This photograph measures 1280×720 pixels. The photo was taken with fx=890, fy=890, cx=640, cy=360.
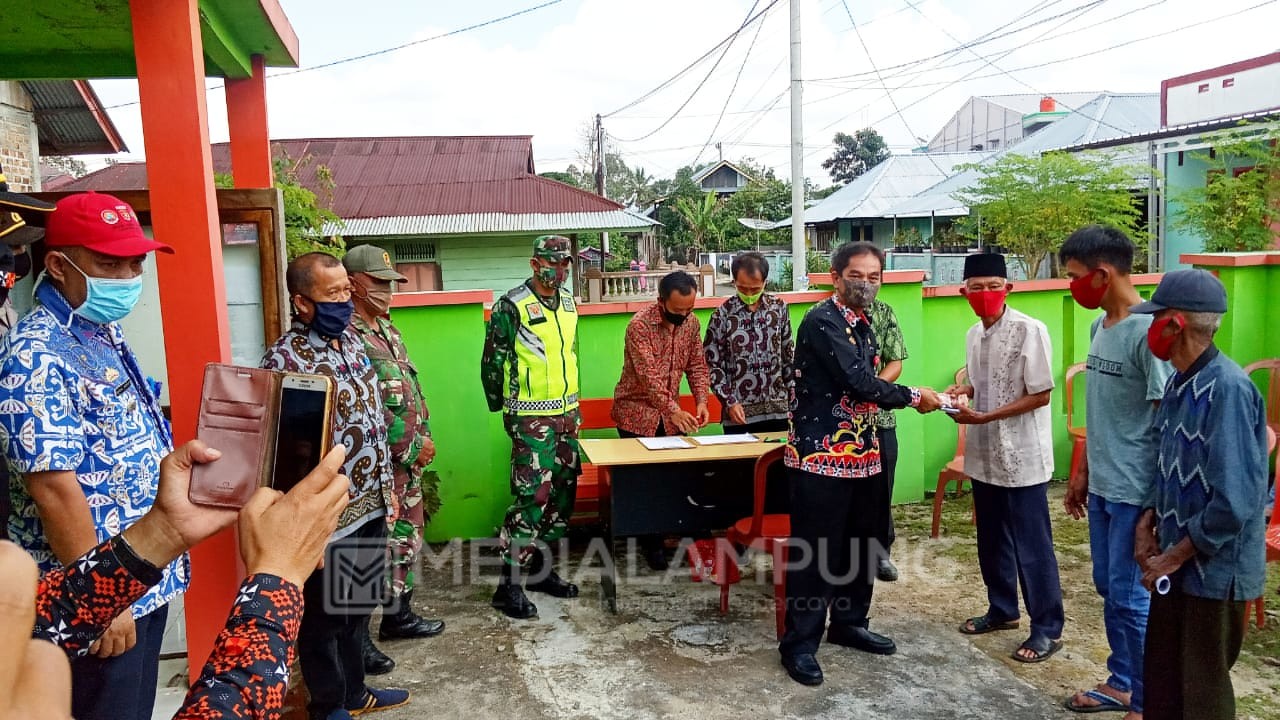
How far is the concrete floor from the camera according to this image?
12.0 feet

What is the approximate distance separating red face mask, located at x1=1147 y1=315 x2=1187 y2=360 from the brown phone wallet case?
8.30ft

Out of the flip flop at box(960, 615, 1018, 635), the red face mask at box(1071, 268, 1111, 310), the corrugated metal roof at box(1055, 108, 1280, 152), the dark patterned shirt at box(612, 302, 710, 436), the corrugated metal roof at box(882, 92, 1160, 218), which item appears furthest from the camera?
the corrugated metal roof at box(882, 92, 1160, 218)

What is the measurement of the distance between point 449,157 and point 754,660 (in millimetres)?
16202

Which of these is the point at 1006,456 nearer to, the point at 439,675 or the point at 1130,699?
the point at 1130,699

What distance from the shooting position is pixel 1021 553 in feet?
13.5

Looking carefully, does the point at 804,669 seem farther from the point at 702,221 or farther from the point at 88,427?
the point at 702,221

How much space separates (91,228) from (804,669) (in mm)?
3151

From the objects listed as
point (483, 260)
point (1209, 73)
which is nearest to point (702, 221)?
point (1209, 73)

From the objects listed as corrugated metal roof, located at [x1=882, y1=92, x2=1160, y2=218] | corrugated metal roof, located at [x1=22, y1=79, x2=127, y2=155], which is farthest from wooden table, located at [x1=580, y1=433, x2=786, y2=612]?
corrugated metal roof, located at [x1=882, y1=92, x2=1160, y2=218]

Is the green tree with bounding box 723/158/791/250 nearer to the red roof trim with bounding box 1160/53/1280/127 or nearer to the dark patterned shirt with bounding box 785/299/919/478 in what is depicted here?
the red roof trim with bounding box 1160/53/1280/127

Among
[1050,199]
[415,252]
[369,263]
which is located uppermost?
[1050,199]

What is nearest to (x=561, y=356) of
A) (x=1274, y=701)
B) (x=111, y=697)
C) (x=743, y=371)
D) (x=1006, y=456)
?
(x=743, y=371)

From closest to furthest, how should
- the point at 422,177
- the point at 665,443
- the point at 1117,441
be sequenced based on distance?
1. the point at 1117,441
2. the point at 665,443
3. the point at 422,177

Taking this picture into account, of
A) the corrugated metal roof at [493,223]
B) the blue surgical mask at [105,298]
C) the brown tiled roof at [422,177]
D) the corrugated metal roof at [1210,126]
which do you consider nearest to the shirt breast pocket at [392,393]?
the blue surgical mask at [105,298]
